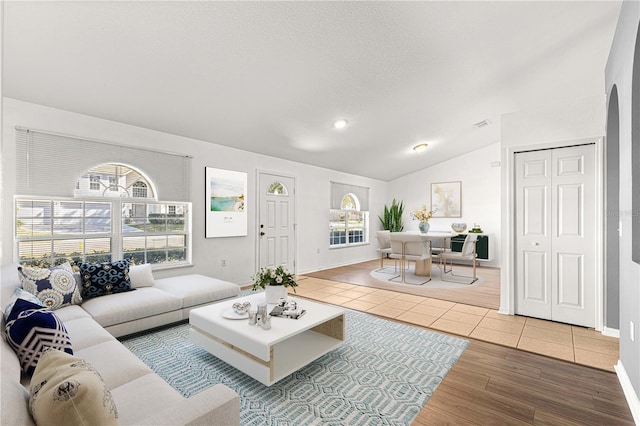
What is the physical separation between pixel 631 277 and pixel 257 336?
8.31ft

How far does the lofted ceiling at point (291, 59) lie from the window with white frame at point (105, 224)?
0.79 metres

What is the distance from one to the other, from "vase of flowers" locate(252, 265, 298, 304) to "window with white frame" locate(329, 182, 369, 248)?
406 centimetres

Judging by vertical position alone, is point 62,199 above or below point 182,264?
above

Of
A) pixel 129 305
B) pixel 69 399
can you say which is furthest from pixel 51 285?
pixel 69 399

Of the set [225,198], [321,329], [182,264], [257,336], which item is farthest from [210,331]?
[225,198]

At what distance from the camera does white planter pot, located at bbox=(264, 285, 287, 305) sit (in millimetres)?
2791

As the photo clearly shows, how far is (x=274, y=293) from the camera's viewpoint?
281 cm

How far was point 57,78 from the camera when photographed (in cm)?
282

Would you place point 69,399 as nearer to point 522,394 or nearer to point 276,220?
point 522,394

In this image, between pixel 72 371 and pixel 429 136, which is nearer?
pixel 72 371

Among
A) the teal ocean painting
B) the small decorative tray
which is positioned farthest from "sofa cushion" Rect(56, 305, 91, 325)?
the teal ocean painting

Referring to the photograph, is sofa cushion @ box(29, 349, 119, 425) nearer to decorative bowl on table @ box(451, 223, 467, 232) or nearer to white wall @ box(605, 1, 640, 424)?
white wall @ box(605, 1, 640, 424)

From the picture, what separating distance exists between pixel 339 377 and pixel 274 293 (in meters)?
0.89

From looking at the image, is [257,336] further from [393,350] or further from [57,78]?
[57,78]
